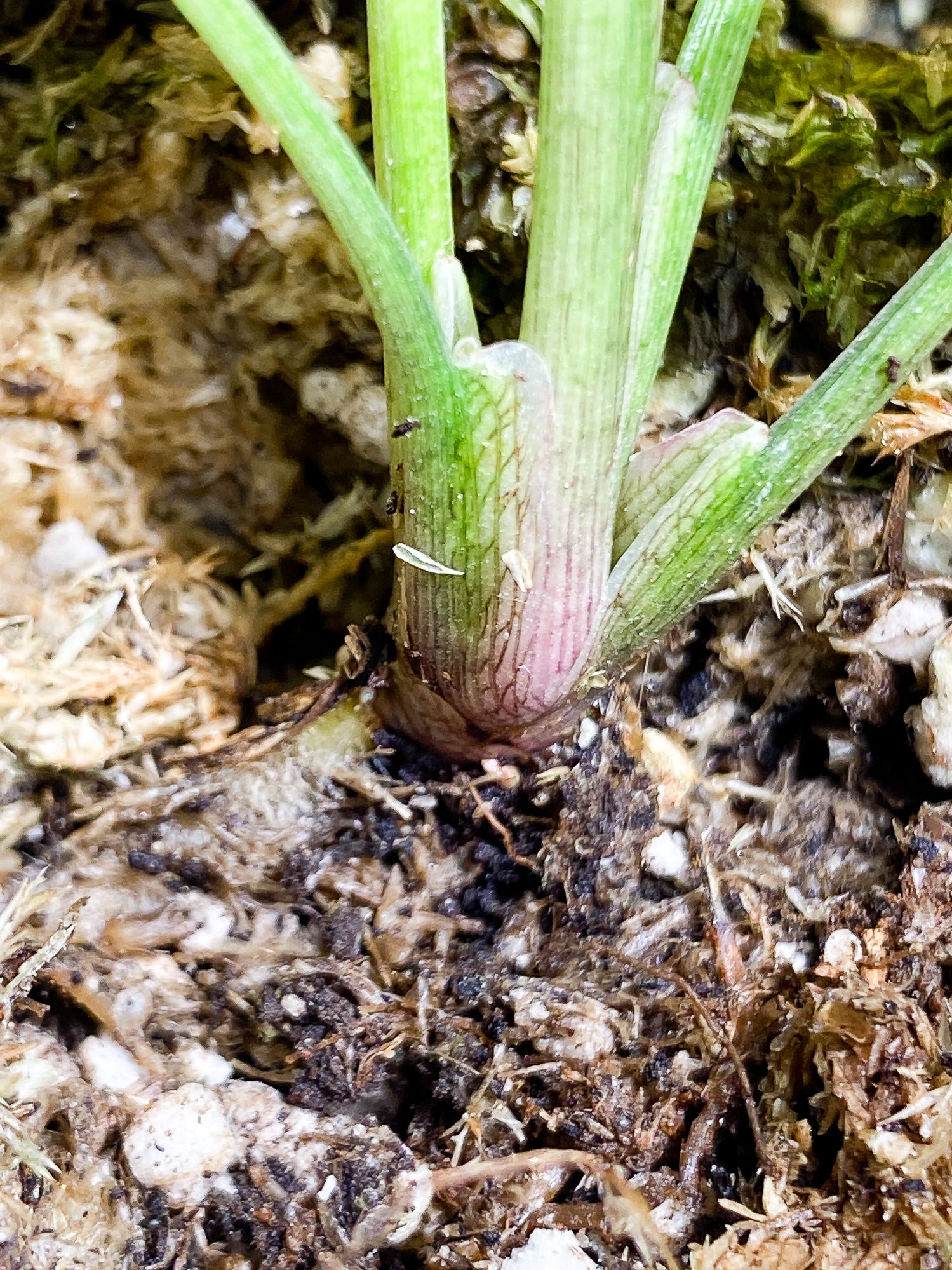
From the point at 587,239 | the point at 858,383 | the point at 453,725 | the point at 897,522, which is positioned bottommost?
the point at 453,725

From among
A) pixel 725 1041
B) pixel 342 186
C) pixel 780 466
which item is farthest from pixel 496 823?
pixel 342 186

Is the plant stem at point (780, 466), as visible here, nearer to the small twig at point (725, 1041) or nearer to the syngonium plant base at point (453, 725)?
the syngonium plant base at point (453, 725)

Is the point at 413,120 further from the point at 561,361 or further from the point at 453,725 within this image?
the point at 453,725

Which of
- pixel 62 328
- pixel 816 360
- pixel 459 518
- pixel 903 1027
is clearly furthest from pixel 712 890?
pixel 62 328

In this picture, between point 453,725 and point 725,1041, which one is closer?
point 725,1041

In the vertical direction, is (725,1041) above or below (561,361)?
below
